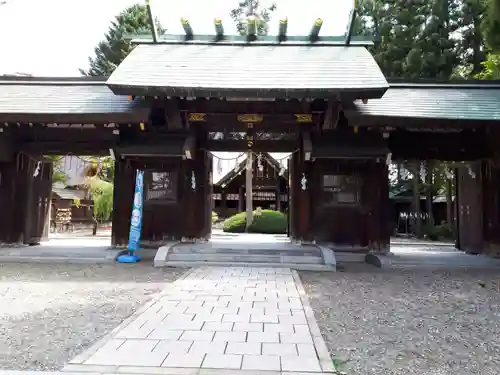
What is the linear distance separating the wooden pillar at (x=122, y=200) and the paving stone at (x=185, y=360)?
8120mm

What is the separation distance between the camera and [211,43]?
12.4 m

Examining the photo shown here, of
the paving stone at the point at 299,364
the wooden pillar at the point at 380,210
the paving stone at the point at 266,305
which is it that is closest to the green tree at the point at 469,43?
the wooden pillar at the point at 380,210

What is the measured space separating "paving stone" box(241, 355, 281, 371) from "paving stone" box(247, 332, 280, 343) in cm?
44

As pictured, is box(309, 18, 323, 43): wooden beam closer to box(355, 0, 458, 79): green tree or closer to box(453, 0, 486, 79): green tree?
box(355, 0, 458, 79): green tree

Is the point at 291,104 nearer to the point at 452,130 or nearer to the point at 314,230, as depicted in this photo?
the point at 314,230

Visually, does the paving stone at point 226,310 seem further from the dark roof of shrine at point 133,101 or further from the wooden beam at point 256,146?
the wooden beam at point 256,146

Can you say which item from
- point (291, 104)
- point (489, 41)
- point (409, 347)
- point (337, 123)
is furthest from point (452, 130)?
point (409, 347)

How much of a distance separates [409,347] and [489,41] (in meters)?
8.73

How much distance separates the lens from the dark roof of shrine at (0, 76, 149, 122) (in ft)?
31.7

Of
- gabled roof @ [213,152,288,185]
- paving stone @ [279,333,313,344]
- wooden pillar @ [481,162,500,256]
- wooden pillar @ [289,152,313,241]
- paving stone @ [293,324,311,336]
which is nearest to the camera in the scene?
paving stone @ [279,333,313,344]

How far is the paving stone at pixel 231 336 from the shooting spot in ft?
12.7

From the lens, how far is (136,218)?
10.0 metres

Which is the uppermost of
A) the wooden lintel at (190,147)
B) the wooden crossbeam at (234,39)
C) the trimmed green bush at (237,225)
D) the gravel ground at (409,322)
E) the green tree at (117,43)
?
the green tree at (117,43)

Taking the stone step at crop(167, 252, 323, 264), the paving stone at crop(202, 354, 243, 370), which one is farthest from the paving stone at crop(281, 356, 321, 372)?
the stone step at crop(167, 252, 323, 264)
